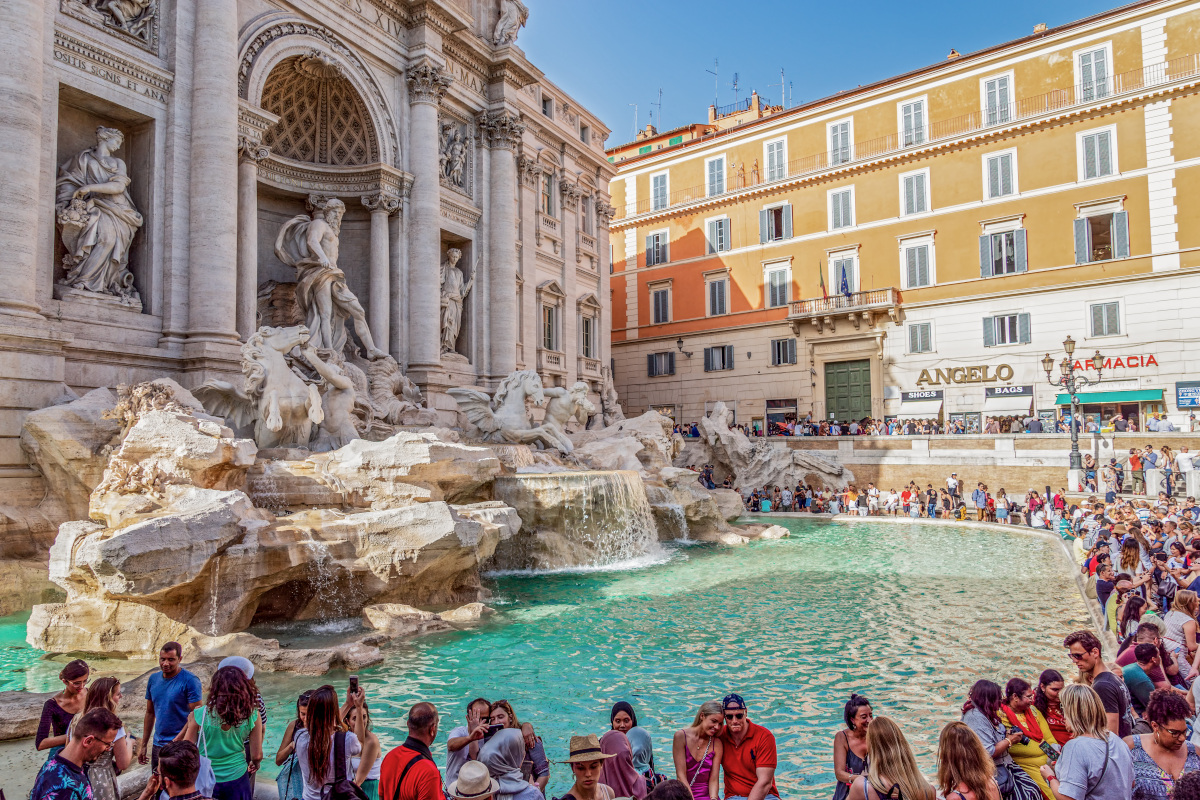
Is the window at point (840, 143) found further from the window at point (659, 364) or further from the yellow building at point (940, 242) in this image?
the window at point (659, 364)

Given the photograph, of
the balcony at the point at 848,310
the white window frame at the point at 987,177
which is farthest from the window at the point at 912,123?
the balcony at the point at 848,310

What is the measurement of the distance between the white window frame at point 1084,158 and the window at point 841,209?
6732 mm

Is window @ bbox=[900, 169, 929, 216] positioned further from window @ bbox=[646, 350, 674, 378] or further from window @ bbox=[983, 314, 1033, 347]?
window @ bbox=[646, 350, 674, 378]

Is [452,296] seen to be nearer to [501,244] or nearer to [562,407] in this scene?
[501,244]

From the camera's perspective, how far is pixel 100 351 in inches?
456

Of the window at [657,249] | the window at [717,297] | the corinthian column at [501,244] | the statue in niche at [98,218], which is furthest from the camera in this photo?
the window at [657,249]

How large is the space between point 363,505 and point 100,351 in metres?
5.14

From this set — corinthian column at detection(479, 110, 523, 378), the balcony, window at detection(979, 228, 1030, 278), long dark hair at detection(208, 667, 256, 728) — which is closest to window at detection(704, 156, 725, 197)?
the balcony

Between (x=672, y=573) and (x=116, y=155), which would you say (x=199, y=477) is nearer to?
(x=672, y=573)

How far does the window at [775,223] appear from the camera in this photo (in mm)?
28516

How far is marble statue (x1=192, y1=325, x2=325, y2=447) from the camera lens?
1033 centimetres

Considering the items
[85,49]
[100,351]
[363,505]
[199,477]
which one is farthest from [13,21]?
[363,505]

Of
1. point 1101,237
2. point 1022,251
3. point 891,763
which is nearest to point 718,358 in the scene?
point 1022,251

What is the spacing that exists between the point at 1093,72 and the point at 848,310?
31.4ft
